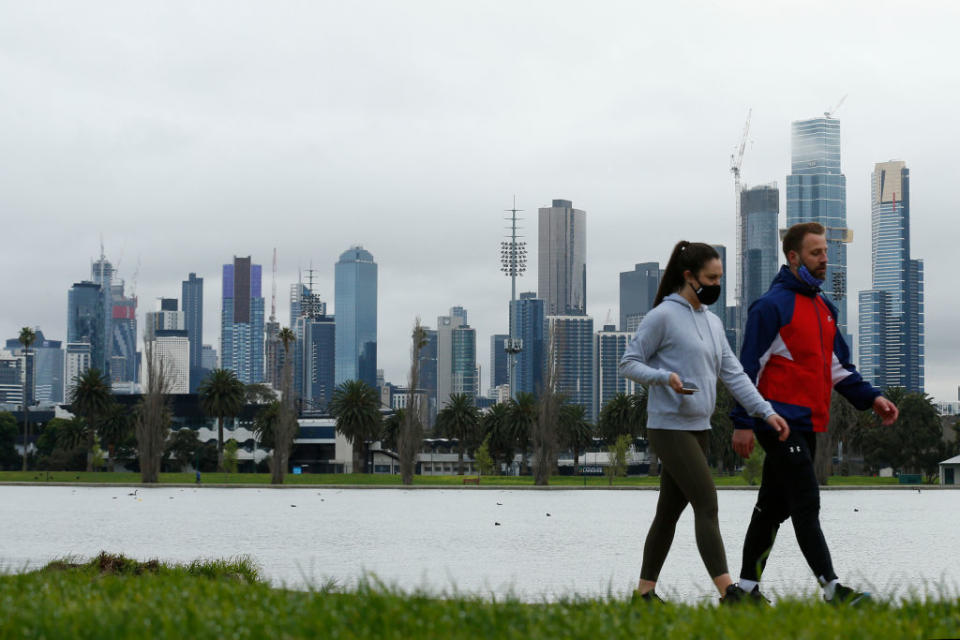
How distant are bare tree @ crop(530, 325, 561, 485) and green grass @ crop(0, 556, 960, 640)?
48.4m

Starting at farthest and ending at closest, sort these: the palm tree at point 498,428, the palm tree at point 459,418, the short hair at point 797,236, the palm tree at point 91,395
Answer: the palm tree at point 459,418, the palm tree at point 498,428, the palm tree at point 91,395, the short hair at point 797,236

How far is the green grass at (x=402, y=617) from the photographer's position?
357 cm

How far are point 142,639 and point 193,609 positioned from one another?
502 millimetres

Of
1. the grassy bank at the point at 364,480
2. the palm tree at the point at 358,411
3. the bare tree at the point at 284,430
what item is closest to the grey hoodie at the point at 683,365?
the grassy bank at the point at 364,480

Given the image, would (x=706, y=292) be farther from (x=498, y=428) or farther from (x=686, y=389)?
(x=498, y=428)

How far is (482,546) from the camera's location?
13.6 m

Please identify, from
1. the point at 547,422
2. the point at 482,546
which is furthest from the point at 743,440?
the point at 547,422

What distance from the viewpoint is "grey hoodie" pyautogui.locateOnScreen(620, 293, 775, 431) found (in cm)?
568

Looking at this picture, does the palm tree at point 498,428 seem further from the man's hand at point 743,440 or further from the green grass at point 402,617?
the green grass at point 402,617

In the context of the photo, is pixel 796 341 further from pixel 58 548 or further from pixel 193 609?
pixel 58 548

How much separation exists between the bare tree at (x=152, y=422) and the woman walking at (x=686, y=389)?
2053 inches

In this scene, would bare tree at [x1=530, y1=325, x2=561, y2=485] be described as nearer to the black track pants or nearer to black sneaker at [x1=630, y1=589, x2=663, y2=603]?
the black track pants

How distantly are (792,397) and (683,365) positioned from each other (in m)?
0.53

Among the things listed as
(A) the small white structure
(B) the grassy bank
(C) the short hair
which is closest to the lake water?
(C) the short hair
